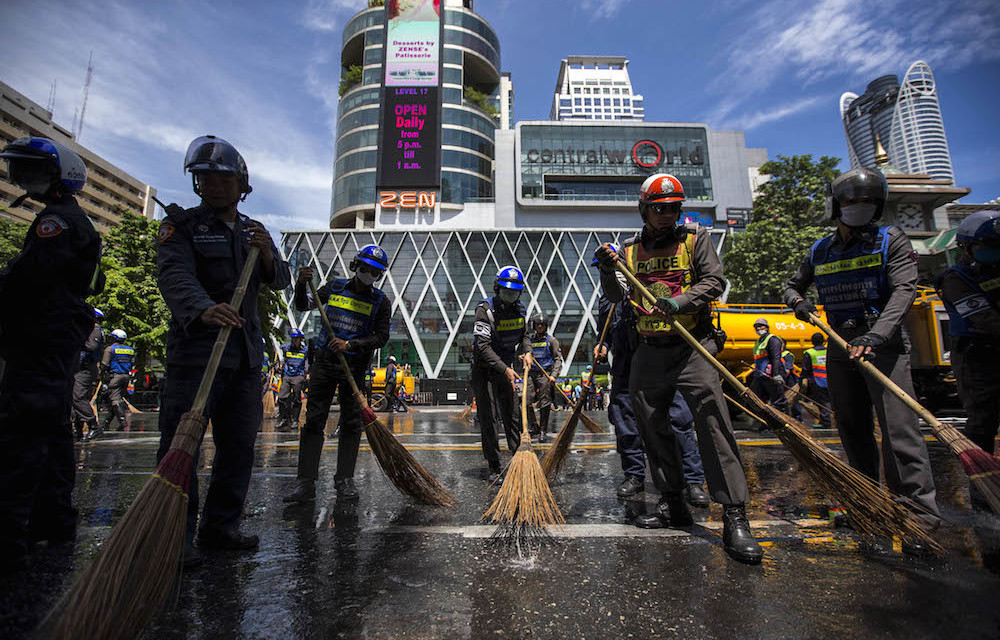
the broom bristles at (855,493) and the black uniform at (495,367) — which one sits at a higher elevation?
the black uniform at (495,367)

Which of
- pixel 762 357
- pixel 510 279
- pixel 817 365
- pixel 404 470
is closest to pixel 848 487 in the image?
pixel 404 470

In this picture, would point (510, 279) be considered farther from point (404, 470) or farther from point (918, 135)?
point (918, 135)

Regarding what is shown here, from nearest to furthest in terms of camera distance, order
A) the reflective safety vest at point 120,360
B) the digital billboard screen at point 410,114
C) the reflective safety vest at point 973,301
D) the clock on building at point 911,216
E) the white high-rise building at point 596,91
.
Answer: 1. the reflective safety vest at point 973,301
2. the reflective safety vest at point 120,360
3. the clock on building at point 911,216
4. the digital billboard screen at point 410,114
5. the white high-rise building at point 596,91

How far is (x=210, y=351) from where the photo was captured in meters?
2.60

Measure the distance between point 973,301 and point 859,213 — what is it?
1053mm

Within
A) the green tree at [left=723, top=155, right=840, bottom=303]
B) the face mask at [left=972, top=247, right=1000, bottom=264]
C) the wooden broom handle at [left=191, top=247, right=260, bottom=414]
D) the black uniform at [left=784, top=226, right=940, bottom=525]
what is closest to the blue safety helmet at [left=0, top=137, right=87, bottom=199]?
the wooden broom handle at [left=191, top=247, right=260, bottom=414]

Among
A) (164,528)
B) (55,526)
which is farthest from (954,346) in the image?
(55,526)

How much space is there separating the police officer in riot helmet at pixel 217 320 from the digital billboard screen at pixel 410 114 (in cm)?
5048

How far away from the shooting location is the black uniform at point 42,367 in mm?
2387

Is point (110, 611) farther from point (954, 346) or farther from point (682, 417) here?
point (954, 346)

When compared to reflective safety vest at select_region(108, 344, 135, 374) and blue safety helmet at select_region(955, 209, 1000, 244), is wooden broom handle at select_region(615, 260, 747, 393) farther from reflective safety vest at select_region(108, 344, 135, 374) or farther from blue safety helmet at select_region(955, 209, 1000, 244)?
reflective safety vest at select_region(108, 344, 135, 374)

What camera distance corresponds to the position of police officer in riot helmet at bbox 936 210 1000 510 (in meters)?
3.14

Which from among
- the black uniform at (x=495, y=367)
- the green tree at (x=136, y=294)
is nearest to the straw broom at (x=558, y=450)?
the black uniform at (x=495, y=367)

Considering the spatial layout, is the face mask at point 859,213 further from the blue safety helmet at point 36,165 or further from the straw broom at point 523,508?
the blue safety helmet at point 36,165
